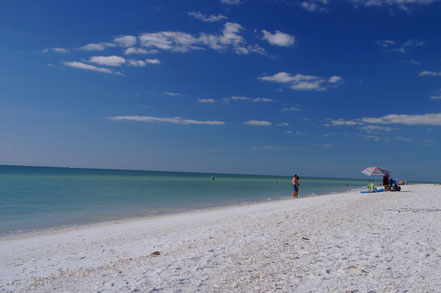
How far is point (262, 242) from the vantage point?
7633 mm

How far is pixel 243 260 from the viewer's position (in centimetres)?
611

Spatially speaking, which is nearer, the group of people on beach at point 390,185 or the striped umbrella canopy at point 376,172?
the group of people on beach at point 390,185

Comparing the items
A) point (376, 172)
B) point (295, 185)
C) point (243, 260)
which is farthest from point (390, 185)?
point (243, 260)

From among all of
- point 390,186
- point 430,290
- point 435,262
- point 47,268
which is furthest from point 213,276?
point 390,186

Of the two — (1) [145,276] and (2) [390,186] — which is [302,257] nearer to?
(1) [145,276]

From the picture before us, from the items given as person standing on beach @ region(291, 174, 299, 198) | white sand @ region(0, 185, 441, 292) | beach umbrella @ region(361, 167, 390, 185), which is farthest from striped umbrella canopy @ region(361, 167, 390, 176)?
white sand @ region(0, 185, 441, 292)

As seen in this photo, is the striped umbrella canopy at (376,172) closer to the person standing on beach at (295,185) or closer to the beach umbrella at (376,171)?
the beach umbrella at (376,171)

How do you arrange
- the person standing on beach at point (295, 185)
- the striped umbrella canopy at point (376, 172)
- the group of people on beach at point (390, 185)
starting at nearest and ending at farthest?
1. the person standing on beach at point (295, 185)
2. the group of people on beach at point (390, 185)
3. the striped umbrella canopy at point (376, 172)

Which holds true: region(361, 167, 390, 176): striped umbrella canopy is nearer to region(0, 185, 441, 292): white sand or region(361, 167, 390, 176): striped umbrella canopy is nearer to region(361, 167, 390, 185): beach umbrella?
region(361, 167, 390, 185): beach umbrella

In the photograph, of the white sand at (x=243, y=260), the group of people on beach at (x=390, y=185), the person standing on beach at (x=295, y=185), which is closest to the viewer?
the white sand at (x=243, y=260)

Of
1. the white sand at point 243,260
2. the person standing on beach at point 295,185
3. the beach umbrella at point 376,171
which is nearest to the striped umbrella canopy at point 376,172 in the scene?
the beach umbrella at point 376,171

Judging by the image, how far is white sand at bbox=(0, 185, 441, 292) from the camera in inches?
193

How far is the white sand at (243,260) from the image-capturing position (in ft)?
16.1

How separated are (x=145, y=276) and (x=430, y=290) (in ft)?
14.3
